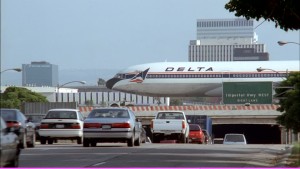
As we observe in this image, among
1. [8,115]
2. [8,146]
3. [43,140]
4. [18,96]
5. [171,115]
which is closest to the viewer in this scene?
[8,146]

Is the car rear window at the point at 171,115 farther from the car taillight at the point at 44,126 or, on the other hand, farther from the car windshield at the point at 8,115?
the car windshield at the point at 8,115

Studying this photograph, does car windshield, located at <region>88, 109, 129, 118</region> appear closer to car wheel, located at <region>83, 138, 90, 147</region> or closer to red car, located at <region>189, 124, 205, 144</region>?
car wheel, located at <region>83, 138, 90, 147</region>

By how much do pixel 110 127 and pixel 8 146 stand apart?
1440cm

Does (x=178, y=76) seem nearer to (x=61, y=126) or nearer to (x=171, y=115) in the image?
(x=171, y=115)

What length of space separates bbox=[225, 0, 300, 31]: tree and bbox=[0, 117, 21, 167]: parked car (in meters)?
9.15

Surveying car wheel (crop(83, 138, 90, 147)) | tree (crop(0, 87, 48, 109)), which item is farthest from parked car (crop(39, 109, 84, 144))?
tree (crop(0, 87, 48, 109))

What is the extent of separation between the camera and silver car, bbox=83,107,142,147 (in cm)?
3075

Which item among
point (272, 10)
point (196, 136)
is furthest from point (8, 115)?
point (196, 136)

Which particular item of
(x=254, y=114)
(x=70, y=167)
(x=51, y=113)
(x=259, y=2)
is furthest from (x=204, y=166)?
(x=254, y=114)

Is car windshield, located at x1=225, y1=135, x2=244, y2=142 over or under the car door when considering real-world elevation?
under

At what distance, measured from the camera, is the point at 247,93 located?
71.8 m

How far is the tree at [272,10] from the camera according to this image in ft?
78.3

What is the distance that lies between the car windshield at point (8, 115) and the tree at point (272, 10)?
265 inches

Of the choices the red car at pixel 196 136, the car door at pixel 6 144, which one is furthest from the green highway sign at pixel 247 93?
the car door at pixel 6 144
